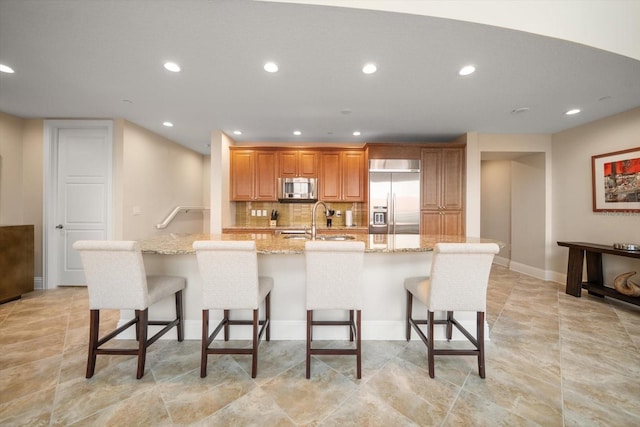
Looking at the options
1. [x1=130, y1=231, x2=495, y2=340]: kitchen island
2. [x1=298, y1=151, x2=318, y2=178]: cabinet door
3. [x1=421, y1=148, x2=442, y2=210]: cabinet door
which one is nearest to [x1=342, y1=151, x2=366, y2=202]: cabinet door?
[x1=298, y1=151, x2=318, y2=178]: cabinet door

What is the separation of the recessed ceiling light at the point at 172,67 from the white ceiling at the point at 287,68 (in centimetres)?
5

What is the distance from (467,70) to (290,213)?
137 inches

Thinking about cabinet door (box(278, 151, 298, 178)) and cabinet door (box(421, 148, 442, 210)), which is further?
cabinet door (box(278, 151, 298, 178))

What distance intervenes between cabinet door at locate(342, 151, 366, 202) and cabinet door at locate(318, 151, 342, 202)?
4.3 inches

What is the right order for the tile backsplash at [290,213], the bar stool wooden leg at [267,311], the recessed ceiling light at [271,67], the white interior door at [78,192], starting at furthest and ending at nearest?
the tile backsplash at [290,213] → the white interior door at [78,192] → the recessed ceiling light at [271,67] → the bar stool wooden leg at [267,311]

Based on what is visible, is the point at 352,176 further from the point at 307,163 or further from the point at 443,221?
the point at 443,221

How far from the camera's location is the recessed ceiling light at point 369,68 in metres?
2.21

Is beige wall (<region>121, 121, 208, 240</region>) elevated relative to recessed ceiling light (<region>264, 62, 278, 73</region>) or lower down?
lower down

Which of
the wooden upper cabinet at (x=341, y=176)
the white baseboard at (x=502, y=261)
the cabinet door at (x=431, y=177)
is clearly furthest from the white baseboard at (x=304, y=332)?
the white baseboard at (x=502, y=261)

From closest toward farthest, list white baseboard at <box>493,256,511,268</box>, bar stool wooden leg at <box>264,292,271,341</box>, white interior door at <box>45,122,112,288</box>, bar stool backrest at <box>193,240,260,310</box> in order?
1. bar stool backrest at <box>193,240,260,310</box>
2. bar stool wooden leg at <box>264,292,271,341</box>
3. white interior door at <box>45,122,112,288</box>
4. white baseboard at <box>493,256,511,268</box>

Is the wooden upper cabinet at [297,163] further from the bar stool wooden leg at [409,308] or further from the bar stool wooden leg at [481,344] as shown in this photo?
the bar stool wooden leg at [481,344]

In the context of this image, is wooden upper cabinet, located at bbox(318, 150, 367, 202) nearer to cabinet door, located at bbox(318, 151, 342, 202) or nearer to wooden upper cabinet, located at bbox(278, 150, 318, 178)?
cabinet door, located at bbox(318, 151, 342, 202)

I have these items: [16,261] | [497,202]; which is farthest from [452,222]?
[16,261]

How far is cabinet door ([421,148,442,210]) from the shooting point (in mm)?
4195
